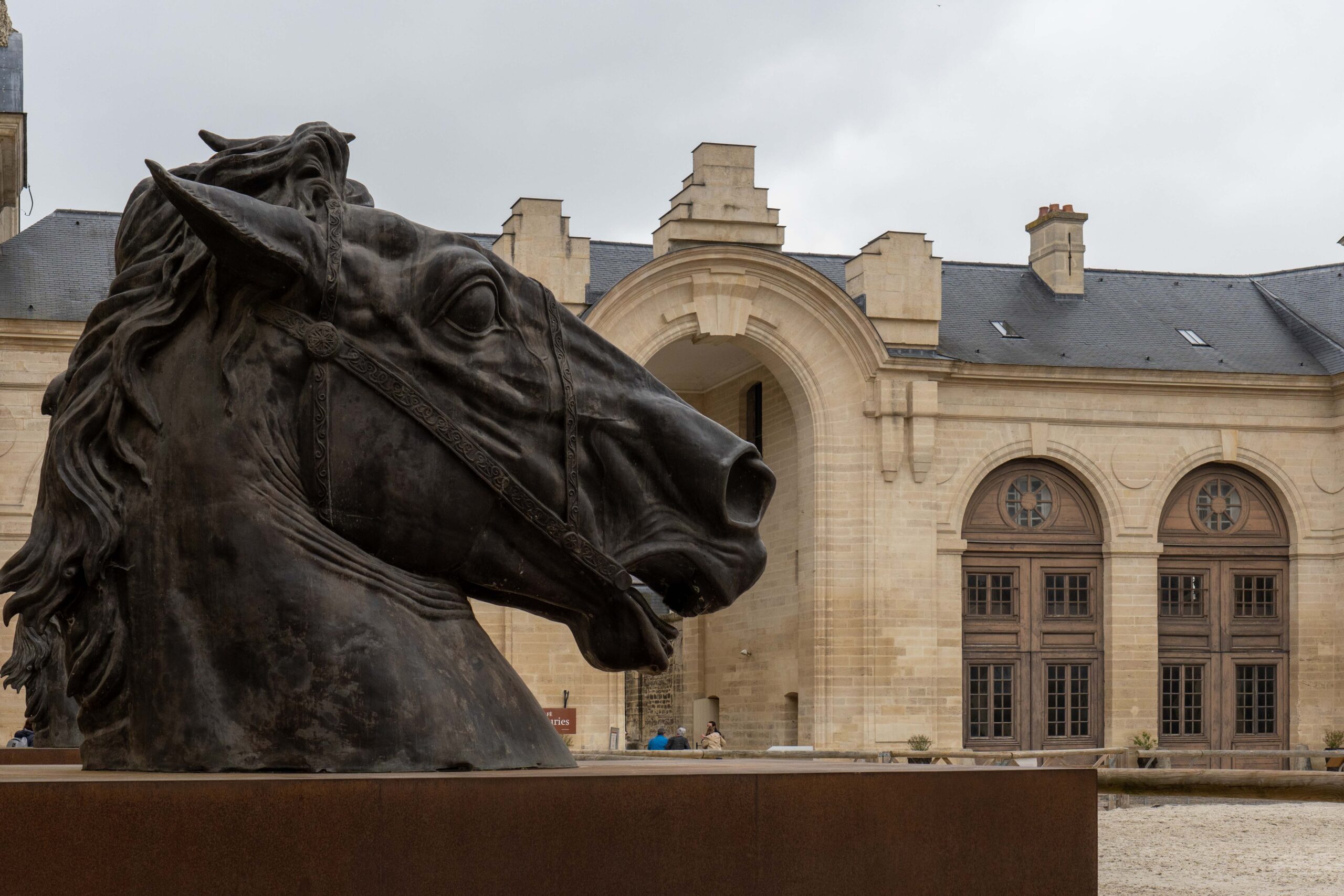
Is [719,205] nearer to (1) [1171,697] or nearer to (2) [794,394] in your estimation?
(2) [794,394]

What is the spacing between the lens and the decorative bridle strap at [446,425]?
8.93ft

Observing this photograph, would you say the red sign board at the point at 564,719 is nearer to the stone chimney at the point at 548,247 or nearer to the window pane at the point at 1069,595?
the stone chimney at the point at 548,247

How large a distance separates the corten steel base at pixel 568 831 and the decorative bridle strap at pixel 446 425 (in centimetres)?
36

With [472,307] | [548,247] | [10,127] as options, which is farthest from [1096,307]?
[472,307]

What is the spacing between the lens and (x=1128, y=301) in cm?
3353

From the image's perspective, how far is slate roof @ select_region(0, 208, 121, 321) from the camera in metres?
26.9

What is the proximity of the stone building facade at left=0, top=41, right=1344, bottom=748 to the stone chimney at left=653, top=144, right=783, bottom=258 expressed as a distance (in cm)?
4

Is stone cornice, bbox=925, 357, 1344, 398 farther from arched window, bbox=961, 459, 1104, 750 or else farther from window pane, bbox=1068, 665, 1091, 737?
window pane, bbox=1068, 665, 1091, 737

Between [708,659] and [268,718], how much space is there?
31.9m

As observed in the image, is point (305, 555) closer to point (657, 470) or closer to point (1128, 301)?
point (657, 470)

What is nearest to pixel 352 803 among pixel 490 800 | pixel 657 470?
pixel 490 800

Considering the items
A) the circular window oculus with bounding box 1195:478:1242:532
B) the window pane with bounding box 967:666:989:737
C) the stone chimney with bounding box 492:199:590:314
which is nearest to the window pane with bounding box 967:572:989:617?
the window pane with bounding box 967:666:989:737

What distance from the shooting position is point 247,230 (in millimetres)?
2586

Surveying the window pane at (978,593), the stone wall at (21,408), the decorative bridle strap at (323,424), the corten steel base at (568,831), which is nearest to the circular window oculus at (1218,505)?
the window pane at (978,593)
